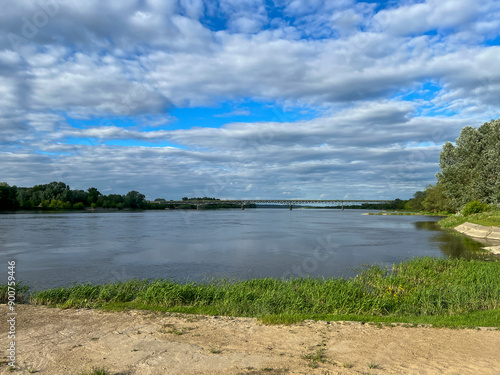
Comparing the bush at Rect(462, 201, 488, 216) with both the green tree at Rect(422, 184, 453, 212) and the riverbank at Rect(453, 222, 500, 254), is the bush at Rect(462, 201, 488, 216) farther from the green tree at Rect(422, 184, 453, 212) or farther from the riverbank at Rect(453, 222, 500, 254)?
the green tree at Rect(422, 184, 453, 212)

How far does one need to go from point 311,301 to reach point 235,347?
17.4ft

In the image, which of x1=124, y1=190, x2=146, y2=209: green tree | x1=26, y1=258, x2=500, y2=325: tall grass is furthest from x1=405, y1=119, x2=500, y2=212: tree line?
x1=124, y1=190, x2=146, y2=209: green tree

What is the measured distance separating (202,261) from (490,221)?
38880mm

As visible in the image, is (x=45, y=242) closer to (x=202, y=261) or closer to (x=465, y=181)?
(x=202, y=261)

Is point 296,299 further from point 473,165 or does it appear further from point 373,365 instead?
point 473,165

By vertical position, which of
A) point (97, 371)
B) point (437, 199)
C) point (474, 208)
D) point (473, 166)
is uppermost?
point (473, 166)

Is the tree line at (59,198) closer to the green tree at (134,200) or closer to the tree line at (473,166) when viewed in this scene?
the green tree at (134,200)

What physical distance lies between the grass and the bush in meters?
46.2

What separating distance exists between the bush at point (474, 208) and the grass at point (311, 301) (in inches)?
1818

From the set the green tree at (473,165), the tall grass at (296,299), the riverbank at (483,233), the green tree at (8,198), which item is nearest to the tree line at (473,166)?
the green tree at (473,165)

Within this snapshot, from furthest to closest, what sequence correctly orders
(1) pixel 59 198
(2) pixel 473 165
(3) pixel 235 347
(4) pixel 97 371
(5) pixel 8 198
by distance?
(1) pixel 59 198
(5) pixel 8 198
(2) pixel 473 165
(3) pixel 235 347
(4) pixel 97 371

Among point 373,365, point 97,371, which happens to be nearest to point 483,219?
point 373,365

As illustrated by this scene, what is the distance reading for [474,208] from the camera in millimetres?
56375

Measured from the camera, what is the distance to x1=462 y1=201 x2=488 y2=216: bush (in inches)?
2197
